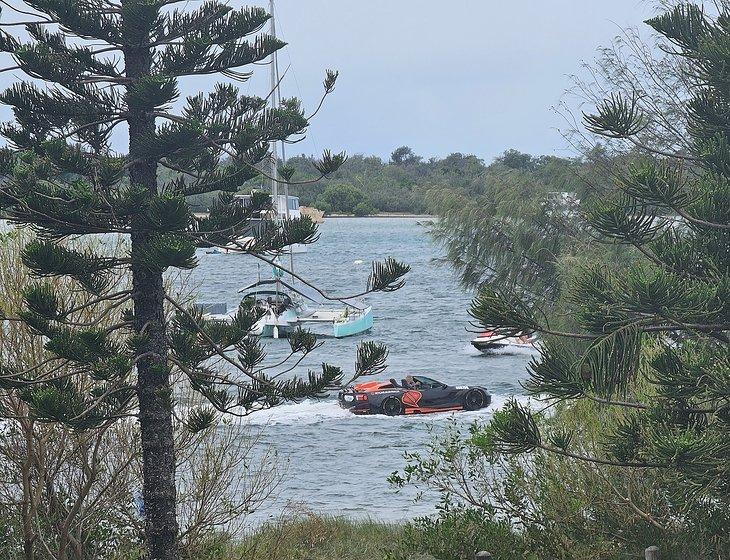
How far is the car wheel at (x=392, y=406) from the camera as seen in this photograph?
2584cm

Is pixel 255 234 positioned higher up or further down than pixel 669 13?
further down

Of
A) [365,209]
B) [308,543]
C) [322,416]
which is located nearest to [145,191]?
[308,543]

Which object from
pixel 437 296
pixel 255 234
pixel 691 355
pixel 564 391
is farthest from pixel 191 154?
pixel 437 296

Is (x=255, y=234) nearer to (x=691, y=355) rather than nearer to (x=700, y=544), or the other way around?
(x=691, y=355)

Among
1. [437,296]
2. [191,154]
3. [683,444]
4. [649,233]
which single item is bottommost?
[437,296]

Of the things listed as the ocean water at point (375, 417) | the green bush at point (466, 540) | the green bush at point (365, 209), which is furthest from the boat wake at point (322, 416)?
the green bush at point (365, 209)

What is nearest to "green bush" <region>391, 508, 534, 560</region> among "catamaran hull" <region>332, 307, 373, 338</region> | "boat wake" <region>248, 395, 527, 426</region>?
"boat wake" <region>248, 395, 527, 426</region>

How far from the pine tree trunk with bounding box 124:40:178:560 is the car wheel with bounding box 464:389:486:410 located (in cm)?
1873

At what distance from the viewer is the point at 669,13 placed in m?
7.30

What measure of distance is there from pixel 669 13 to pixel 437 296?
53.9 meters

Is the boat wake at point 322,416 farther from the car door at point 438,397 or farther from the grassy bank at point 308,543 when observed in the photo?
the grassy bank at point 308,543

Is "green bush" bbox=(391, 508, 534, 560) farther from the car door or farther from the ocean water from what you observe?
the car door

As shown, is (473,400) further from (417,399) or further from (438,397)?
(417,399)

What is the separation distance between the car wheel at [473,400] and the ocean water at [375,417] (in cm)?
27
